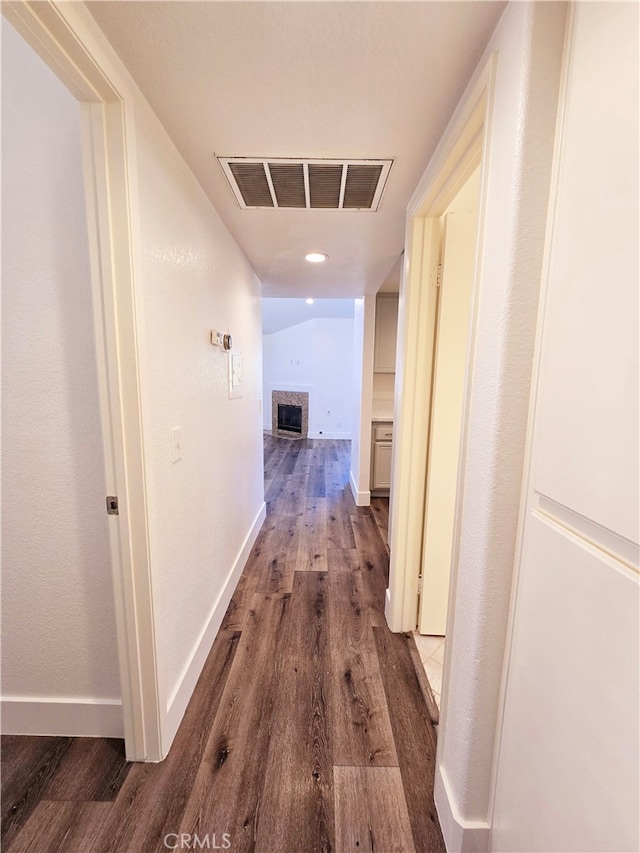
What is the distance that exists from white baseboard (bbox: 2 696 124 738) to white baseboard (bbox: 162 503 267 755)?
20cm

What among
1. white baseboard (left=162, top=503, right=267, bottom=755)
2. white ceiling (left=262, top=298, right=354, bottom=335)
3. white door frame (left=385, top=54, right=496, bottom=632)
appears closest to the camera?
white baseboard (left=162, top=503, right=267, bottom=755)

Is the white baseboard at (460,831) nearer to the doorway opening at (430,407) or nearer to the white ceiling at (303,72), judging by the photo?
the doorway opening at (430,407)

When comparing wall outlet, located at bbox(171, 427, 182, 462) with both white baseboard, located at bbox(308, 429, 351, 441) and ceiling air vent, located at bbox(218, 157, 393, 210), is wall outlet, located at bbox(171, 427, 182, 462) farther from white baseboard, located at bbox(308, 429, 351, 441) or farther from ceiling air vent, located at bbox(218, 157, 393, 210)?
white baseboard, located at bbox(308, 429, 351, 441)

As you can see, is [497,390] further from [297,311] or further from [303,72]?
[297,311]

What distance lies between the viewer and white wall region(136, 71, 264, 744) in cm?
110

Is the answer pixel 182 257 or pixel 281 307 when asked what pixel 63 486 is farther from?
pixel 281 307

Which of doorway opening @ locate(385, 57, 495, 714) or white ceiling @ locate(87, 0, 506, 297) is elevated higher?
white ceiling @ locate(87, 0, 506, 297)

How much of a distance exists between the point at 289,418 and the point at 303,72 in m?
7.84

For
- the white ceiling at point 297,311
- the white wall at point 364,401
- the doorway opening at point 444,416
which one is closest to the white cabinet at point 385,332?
the white wall at point 364,401

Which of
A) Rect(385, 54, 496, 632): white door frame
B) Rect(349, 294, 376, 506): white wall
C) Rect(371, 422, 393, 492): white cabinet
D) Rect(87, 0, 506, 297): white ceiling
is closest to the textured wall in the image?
Rect(87, 0, 506, 297): white ceiling

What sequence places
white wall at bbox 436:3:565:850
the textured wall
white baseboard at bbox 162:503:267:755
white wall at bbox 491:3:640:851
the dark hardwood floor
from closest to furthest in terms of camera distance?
white wall at bbox 491:3:640:851 < white wall at bbox 436:3:565:850 < the dark hardwood floor < the textured wall < white baseboard at bbox 162:503:267:755

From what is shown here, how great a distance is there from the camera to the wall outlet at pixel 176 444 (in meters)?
1.25

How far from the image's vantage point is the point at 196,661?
58.2 inches

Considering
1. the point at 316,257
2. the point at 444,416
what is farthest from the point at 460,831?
the point at 316,257
